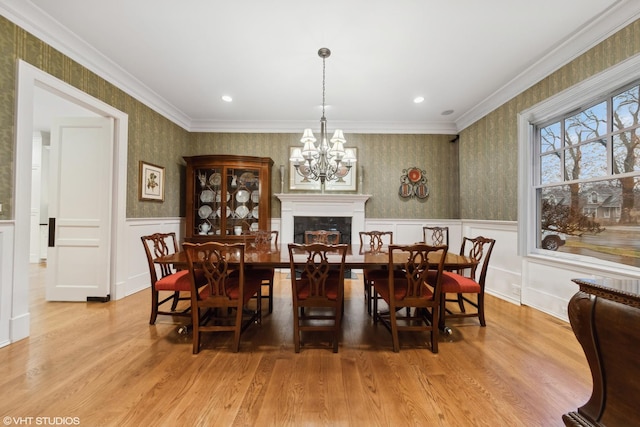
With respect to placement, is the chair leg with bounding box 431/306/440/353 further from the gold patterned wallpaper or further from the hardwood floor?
the gold patterned wallpaper

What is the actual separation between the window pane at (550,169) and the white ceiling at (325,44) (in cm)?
94

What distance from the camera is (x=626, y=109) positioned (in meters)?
2.19

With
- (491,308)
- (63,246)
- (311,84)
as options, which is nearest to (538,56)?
(311,84)

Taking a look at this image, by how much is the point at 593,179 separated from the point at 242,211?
4.56 meters

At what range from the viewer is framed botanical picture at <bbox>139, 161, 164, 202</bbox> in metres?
3.52

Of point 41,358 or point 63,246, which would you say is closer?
point 41,358

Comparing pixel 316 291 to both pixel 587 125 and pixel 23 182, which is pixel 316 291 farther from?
pixel 587 125

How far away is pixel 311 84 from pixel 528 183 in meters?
2.99

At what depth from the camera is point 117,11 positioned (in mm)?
2146

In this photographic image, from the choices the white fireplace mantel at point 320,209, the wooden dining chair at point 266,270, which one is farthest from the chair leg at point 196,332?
the white fireplace mantel at point 320,209

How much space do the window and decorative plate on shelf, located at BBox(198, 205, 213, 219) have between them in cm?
480

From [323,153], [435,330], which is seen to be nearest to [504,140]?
[323,153]

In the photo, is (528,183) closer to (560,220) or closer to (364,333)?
(560,220)

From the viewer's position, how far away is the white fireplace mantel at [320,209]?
4.62 meters
